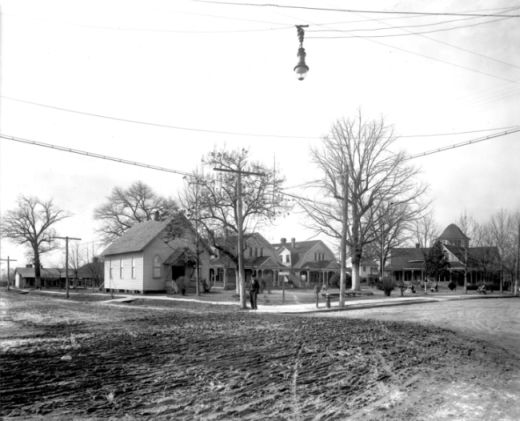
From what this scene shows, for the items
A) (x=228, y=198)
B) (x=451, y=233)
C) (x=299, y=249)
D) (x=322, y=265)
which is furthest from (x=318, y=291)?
(x=451, y=233)

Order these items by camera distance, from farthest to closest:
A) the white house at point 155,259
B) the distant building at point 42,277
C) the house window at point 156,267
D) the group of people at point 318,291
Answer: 1. the distant building at point 42,277
2. the house window at point 156,267
3. the white house at point 155,259
4. the group of people at point 318,291

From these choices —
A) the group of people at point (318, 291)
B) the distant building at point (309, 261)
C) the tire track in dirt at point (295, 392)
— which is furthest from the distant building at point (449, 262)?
the tire track in dirt at point (295, 392)

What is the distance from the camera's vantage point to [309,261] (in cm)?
6912

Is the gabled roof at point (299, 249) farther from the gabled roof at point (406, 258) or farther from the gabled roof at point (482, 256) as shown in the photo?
the gabled roof at point (482, 256)

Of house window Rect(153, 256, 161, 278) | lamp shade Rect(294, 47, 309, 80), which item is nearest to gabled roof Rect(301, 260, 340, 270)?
house window Rect(153, 256, 161, 278)

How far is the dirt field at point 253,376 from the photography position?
6086 millimetres

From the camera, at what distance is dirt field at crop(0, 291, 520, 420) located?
609cm

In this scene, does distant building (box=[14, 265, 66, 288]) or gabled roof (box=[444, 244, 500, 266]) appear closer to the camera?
gabled roof (box=[444, 244, 500, 266])

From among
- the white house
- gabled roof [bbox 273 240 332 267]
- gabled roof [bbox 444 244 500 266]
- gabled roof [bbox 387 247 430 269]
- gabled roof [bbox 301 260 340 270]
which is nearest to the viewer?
the white house

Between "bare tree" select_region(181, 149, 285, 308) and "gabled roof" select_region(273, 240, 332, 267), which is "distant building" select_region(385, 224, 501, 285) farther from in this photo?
"bare tree" select_region(181, 149, 285, 308)

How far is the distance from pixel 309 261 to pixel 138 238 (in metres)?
32.8

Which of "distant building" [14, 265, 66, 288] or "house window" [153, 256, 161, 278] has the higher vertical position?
"house window" [153, 256, 161, 278]

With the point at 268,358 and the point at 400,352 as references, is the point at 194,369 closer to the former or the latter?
the point at 268,358

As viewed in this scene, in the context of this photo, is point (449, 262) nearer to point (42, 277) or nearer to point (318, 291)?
point (318, 291)
